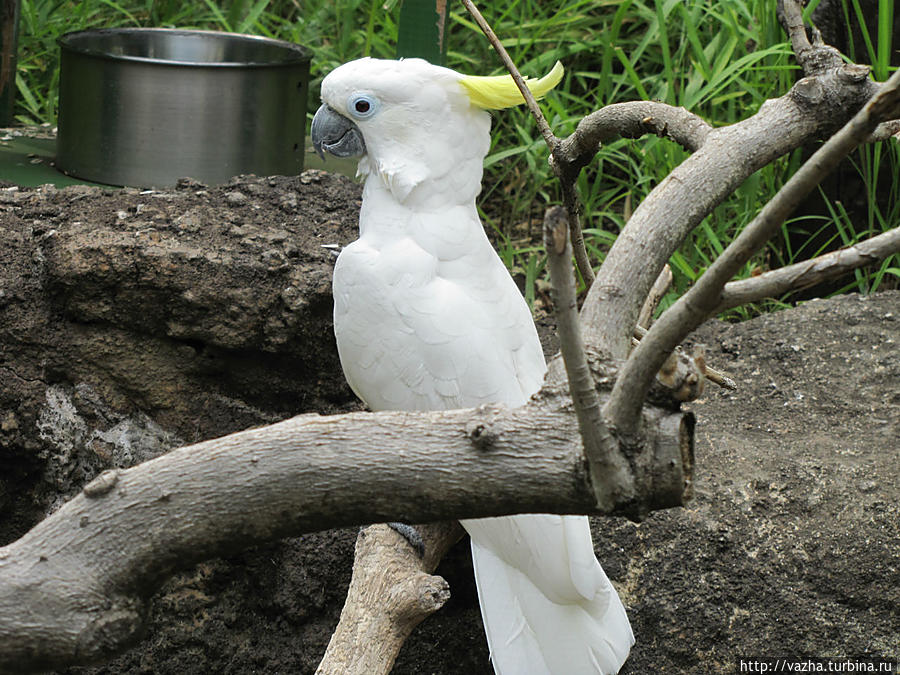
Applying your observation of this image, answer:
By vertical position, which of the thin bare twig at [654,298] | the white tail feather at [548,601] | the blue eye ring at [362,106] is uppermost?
the blue eye ring at [362,106]

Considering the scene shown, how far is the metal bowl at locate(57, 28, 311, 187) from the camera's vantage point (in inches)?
83.1

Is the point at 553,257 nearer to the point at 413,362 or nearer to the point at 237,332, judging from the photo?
the point at 413,362

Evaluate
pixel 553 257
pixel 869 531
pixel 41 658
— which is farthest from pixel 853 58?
pixel 41 658

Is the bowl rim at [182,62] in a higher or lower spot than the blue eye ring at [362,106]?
→ higher

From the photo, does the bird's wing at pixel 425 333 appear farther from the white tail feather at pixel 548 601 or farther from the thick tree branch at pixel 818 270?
the thick tree branch at pixel 818 270

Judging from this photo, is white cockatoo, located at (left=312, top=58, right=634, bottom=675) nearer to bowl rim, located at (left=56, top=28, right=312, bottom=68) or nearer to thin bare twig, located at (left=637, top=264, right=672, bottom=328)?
thin bare twig, located at (left=637, top=264, right=672, bottom=328)

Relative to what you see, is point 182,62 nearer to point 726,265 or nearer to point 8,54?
point 8,54

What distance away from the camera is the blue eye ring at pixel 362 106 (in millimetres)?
1571

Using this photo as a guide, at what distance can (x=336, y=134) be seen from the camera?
1.65 meters

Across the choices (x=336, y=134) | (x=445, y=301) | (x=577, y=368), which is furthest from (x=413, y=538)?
(x=577, y=368)

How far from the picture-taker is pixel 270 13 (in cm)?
357

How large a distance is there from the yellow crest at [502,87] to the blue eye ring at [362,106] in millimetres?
152

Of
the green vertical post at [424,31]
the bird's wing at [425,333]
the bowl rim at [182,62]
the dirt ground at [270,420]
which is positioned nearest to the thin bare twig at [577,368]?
the bird's wing at [425,333]

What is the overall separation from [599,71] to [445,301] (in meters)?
1.99
